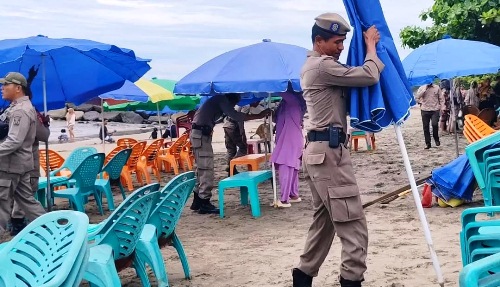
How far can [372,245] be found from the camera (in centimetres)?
680

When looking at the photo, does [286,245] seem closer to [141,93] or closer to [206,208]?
[206,208]

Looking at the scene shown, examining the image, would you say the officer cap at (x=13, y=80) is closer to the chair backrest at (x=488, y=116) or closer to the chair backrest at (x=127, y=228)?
the chair backrest at (x=127, y=228)

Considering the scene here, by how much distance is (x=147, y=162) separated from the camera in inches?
499

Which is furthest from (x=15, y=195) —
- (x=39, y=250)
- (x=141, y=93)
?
(x=141, y=93)

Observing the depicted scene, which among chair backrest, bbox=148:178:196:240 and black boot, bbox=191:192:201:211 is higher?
chair backrest, bbox=148:178:196:240

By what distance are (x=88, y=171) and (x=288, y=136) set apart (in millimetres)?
2618

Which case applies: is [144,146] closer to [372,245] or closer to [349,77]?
[372,245]

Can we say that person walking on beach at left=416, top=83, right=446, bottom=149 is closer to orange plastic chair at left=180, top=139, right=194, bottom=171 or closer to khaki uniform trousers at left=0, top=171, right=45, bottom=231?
orange plastic chair at left=180, top=139, right=194, bottom=171

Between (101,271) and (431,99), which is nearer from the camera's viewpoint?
(101,271)

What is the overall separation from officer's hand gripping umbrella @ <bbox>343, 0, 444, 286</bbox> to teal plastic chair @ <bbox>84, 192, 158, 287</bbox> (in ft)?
5.06


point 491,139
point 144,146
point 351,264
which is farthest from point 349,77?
point 144,146

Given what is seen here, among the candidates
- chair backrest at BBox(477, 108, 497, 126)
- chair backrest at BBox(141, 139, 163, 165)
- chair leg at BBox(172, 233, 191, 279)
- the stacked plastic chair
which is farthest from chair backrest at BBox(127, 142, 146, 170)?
the stacked plastic chair

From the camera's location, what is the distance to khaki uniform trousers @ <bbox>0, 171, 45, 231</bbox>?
21.9 ft

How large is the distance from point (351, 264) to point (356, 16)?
1.59 meters
